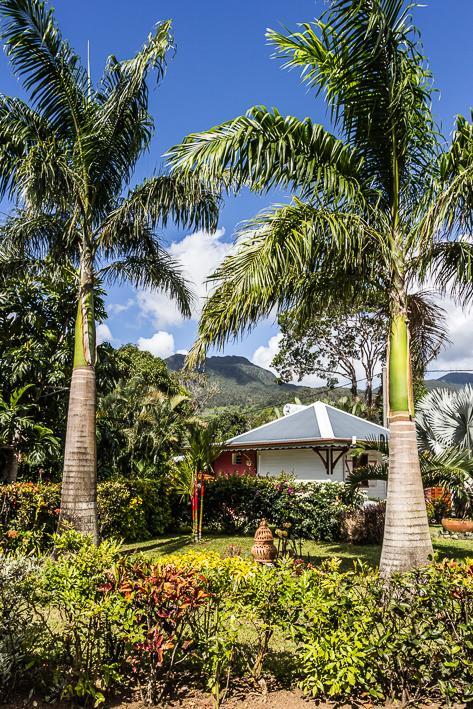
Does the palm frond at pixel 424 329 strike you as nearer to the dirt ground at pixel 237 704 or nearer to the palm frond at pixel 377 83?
the palm frond at pixel 377 83

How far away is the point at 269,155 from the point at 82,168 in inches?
174

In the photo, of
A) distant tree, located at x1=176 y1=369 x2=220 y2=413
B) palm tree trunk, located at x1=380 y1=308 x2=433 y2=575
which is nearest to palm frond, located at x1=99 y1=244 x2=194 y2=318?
palm tree trunk, located at x1=380 y1=308 x2=433 y2=575

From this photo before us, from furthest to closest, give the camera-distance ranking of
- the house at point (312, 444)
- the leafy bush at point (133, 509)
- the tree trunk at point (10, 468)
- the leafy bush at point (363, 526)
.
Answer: the house at point (312, 444), the leafy bush at point (363, 526), the tree trunk at point (10, 468), the leafy bush at point (133, 509)

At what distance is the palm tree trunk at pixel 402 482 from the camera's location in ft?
20.4

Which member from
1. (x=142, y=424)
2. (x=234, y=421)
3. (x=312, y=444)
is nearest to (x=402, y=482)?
(x=312, y=444)

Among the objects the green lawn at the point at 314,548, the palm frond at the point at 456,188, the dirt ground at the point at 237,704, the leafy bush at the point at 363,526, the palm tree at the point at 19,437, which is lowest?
the green lawn at the point at 314,548

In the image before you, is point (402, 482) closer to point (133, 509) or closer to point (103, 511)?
point (103, 511)

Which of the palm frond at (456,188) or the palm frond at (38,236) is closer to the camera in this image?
the palm frond at (456,188)

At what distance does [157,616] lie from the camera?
13.5 feet

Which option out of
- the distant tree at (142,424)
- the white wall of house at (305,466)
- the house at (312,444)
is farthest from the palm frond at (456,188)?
the distant tree at (142,424)

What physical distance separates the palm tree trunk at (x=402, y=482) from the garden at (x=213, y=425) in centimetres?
2

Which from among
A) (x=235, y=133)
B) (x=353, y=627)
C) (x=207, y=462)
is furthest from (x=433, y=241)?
(x=207, y=462)

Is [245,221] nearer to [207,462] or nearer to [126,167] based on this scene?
[126,167]

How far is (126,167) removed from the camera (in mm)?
10781
